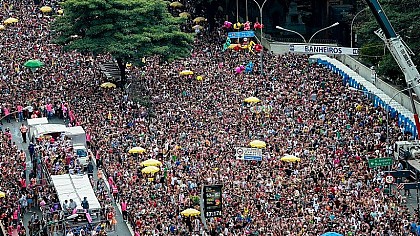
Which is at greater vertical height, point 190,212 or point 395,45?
point 395,45

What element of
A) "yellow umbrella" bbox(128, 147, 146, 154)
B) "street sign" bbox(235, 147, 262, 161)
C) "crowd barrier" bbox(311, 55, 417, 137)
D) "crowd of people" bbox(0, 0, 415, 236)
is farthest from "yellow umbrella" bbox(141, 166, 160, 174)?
"crowd barrier" bbox(311, 55, 417, 137)

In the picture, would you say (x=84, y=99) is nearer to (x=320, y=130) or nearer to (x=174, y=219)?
(x=320, y=130)

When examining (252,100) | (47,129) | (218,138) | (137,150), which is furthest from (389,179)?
(47,129)

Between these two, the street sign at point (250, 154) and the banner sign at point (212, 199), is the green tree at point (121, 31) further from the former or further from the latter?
the banner sign at point (212, 199)

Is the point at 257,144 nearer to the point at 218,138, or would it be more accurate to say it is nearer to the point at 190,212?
the point at 218,138

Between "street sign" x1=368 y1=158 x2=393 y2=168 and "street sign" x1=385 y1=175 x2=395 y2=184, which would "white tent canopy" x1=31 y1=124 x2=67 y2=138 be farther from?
"street sign" x1=385 y1=175 x2=395 y2=184

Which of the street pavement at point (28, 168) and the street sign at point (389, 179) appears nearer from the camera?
the street pavement at point (28, 168)

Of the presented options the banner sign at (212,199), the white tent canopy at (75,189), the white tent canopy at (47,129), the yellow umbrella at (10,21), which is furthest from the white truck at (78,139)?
the yellow umbrella at (10,21)

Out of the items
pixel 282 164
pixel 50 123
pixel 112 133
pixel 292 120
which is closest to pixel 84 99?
pixel 50 123
